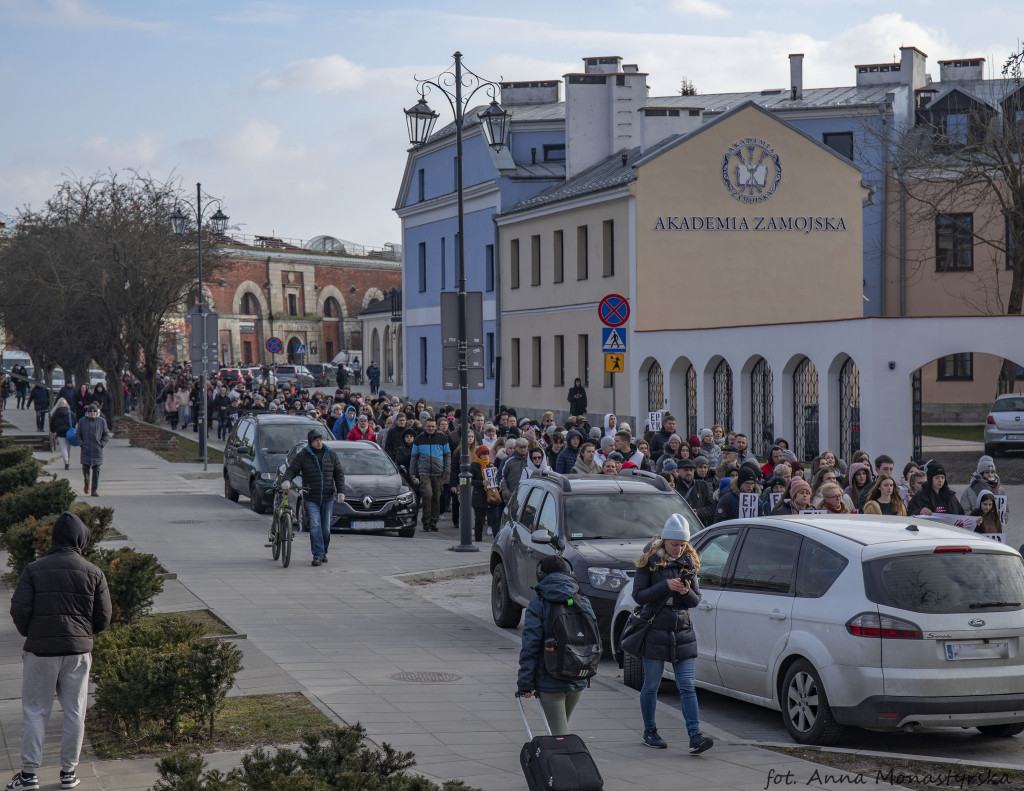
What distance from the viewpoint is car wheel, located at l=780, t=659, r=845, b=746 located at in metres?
8.34

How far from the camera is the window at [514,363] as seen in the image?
46.5 meters

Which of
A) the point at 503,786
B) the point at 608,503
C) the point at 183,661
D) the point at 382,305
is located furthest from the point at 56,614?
the point at 382,305

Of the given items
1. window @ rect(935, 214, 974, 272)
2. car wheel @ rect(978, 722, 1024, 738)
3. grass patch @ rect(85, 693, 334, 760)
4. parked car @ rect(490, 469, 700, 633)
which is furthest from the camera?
window @ rect(935, 214, 974, 272)

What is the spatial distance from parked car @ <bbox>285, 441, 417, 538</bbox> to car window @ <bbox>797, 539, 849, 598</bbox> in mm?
12637

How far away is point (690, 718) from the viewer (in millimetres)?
8258

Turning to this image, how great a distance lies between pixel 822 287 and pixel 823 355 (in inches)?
519

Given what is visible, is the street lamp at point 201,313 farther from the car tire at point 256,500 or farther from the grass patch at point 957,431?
the grass patch at point 957,431

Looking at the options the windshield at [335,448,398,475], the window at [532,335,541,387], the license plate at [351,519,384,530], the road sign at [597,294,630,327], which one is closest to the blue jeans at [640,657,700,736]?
the road sign at [597,294,630,327]

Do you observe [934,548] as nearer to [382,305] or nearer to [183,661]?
[183,661]

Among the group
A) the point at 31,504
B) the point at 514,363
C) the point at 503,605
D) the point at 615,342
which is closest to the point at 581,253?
the point at 514,363

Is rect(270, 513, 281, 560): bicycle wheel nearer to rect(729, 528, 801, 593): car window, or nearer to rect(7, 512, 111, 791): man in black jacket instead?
rect(729, 528, 801, 593): car window

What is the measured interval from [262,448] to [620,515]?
12966mm

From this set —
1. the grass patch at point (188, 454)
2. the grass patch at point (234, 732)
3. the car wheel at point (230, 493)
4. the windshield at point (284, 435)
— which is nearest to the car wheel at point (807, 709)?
the grass patch at point (234, 732)

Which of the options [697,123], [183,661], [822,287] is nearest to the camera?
[183,661]
